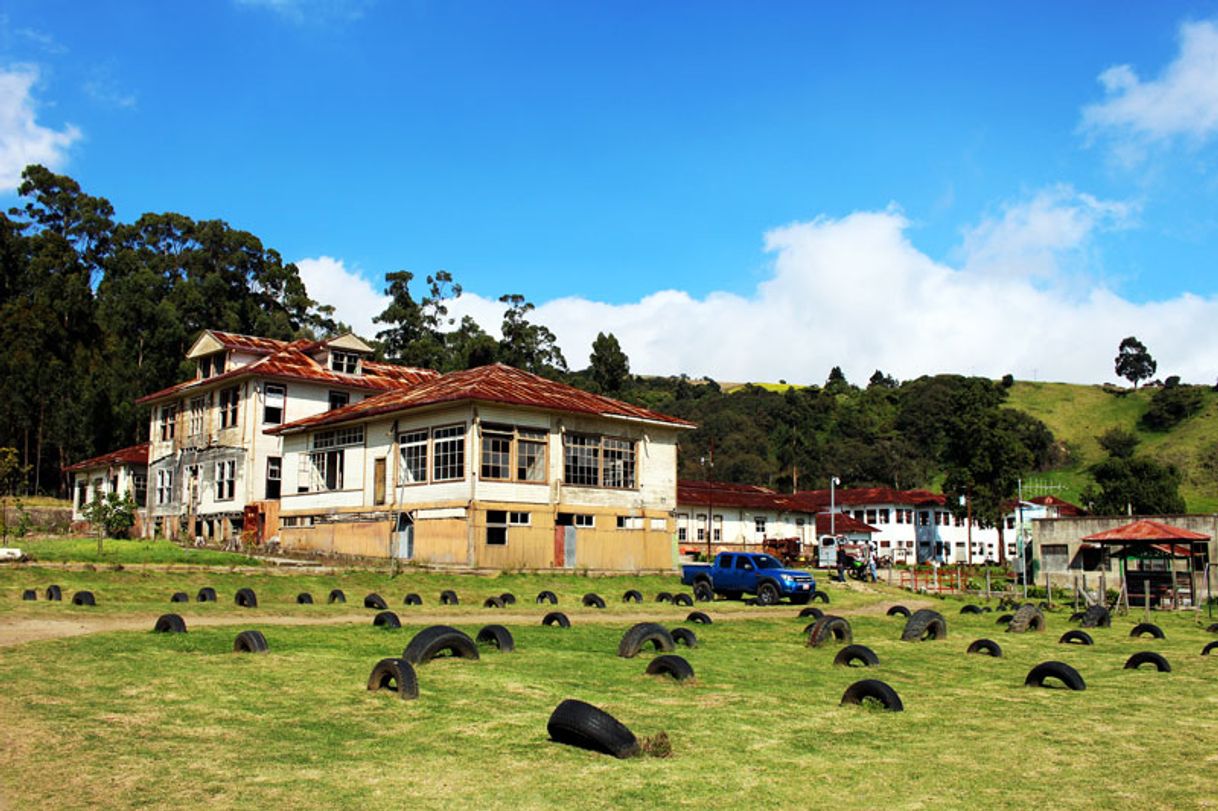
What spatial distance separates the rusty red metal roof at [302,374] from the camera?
175ft

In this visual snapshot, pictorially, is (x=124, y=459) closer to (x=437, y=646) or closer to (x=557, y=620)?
(x=557, y=620)

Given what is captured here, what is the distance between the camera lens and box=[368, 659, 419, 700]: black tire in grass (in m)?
11.5

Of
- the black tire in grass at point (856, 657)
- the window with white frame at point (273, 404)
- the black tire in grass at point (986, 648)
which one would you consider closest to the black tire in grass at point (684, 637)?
the black tire in grass at point (856, 657)

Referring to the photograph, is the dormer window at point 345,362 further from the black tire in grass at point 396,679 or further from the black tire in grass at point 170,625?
the black tire in grass at point 396,679

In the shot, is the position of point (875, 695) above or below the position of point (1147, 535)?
below

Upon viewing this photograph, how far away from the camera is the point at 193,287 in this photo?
8562cm

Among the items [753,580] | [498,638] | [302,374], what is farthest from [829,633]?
[302,374]

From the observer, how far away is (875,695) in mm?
11711

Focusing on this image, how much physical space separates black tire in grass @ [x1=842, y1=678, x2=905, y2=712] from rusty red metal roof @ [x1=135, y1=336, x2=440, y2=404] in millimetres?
45917

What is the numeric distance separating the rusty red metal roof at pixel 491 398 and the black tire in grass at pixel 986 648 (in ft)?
80.7

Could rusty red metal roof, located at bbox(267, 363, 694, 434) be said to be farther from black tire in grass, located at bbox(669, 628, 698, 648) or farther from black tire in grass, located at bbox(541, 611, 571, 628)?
black tire in grass, located at bbox(669, 628, 698, 648)

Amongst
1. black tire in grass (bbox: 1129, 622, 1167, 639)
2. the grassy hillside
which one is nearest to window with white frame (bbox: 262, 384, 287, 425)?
black tire in grass (bbox: 1129, 622, 1167, 639)

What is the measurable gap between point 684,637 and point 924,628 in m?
6.32

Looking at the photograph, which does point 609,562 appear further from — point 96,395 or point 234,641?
point 96,395
